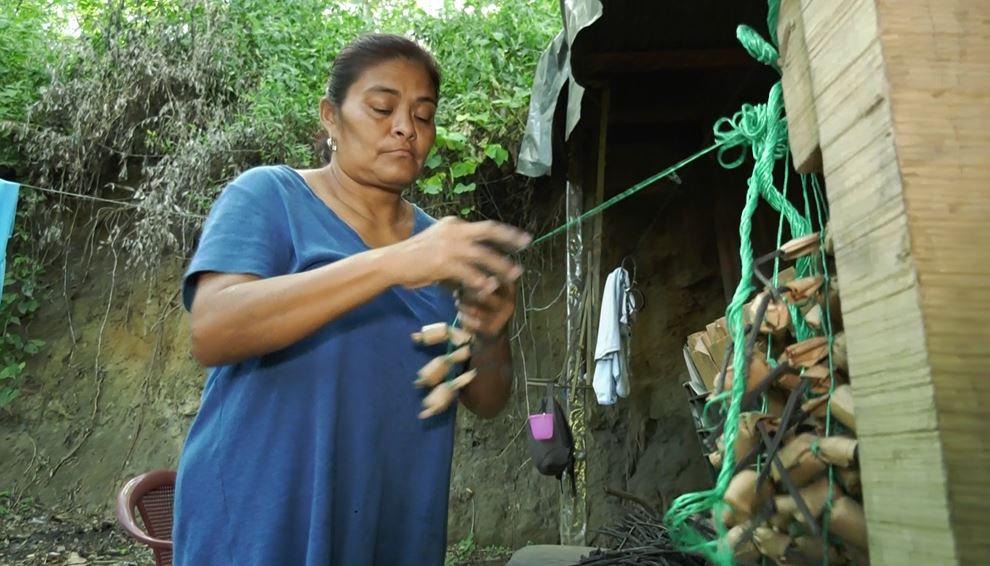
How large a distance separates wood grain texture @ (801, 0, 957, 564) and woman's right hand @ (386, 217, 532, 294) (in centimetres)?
46

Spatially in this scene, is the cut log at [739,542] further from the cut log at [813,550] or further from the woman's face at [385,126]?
the woman's face at [385,126]

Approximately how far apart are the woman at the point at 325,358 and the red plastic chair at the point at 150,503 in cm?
224

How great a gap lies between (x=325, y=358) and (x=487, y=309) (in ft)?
0.91

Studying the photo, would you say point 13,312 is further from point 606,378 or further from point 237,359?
point 237,359

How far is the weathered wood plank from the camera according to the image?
0.83 metres

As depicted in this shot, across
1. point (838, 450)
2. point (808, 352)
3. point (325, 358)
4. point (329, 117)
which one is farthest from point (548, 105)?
point (838, 450)

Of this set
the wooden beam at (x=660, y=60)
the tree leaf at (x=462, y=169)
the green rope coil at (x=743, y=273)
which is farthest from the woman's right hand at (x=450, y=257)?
the tree leaf at (x=462, y=169)

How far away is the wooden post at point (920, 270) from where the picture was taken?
0.58 meters

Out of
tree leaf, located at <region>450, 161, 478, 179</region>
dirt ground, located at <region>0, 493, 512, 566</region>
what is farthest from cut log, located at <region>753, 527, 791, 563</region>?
dirt ground, located at <region>0, 493, 512, 566</region>

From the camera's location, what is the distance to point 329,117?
4.91 ft

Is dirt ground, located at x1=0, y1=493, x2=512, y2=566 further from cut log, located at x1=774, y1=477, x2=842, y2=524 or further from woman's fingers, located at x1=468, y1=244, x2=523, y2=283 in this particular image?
cut log, located at x1=774, y1=477, x2=842, y2=524

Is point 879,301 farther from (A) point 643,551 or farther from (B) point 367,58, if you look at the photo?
(A) point 643,551

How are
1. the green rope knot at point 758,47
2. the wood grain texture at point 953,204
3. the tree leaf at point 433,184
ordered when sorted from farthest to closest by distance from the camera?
the tree leaf at point 433,184 < the green rope knot at point 758,47 < the wood grain texture at point 953,204

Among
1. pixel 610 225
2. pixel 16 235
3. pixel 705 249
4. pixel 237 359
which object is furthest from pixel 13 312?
pixel 237 359
